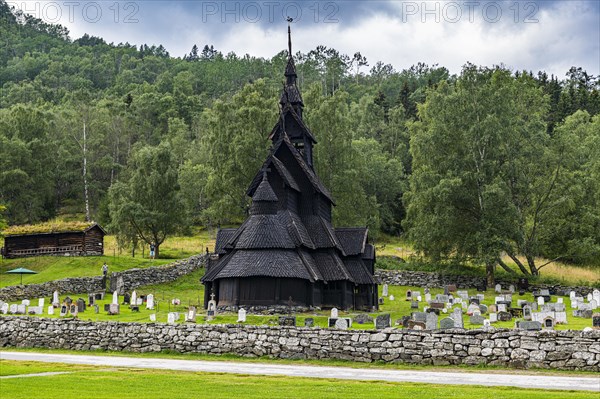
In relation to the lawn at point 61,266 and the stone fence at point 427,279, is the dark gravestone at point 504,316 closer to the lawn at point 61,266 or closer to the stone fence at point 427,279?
the stone fence at point 427,279

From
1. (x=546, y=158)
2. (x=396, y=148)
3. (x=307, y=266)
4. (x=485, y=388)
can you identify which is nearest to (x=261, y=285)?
(x=307, y=266)

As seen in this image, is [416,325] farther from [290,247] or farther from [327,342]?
[290,247]

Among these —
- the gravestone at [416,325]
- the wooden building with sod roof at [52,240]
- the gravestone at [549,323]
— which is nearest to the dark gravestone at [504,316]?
the gravestone at [549,323]

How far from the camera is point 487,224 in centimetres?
5594

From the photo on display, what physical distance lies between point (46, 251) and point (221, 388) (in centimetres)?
4496

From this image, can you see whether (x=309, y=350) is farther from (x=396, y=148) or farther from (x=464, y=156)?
(x=396, y=148)

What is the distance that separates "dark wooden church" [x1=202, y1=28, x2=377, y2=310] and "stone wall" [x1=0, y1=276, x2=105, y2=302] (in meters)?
9.32

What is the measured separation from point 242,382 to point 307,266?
22.2m

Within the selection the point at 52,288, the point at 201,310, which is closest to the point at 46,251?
the point at 52,288

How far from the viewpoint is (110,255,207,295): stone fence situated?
49.7 meters

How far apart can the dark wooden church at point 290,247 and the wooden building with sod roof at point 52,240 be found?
15.8m

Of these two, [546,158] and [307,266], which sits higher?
[546,158]

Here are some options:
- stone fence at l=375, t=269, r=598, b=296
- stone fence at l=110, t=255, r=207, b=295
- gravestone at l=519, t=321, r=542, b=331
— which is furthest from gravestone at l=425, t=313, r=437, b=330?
stone fence at l=375, t=269, r=598, b=296

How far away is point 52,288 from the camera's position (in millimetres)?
46750
